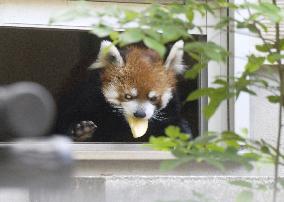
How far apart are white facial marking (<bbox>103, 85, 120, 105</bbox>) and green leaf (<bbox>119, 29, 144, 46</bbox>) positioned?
513 cm

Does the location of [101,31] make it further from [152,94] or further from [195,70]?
Answer: [152,94]

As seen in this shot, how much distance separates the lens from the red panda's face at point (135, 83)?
→ 24.4ft

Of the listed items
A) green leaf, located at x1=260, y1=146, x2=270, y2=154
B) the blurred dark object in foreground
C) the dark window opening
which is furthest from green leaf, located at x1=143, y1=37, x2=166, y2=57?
the dark window opening

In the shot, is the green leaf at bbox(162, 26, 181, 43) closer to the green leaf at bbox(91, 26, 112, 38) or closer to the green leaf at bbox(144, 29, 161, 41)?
the green leaf at bbox(144, 29, 161, 41)

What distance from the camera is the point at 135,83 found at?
7445 millimetres

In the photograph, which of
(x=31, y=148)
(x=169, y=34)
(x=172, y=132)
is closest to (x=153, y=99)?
(x=172, y=132)

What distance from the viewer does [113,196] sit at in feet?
23.0

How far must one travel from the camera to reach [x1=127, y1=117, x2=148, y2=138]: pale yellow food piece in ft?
24.6

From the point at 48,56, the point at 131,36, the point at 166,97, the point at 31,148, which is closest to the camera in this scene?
the point at 31,148

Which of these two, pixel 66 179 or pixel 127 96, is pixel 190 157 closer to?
pixel 66 179

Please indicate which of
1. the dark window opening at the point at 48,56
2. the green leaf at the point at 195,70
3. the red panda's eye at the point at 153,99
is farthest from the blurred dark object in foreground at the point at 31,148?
the red panda's eye at the point at 153,99

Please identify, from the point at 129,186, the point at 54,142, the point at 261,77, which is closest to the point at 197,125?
the point at 129,186

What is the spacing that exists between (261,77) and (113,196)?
14.7ft

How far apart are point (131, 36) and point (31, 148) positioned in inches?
20.6
